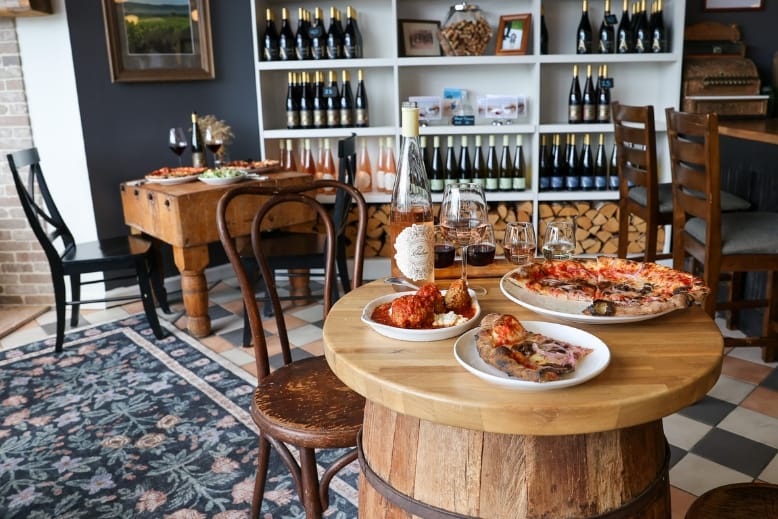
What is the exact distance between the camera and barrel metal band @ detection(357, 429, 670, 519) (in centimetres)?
100

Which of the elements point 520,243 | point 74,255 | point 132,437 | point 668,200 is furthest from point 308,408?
point 668,200

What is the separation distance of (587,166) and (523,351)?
10.5 feet

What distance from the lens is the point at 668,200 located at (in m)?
2.97

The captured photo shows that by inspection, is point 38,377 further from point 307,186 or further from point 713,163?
point 713,163

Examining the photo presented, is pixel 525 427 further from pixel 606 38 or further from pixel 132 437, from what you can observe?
pixel 606 38

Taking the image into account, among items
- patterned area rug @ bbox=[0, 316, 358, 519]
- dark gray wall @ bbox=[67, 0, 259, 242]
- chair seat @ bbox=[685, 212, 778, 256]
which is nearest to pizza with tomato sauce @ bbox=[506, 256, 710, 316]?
patterned area rug @ bbox=[0, 316, 358, 519]

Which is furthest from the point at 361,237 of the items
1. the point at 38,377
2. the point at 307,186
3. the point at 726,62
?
the point at 726,62


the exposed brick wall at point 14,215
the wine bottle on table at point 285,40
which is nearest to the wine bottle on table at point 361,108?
the wine bottle on table at point 285,40

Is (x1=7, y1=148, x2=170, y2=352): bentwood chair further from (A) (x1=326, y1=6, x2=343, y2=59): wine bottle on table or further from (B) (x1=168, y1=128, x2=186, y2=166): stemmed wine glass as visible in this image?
(A) (x1=326, y1=6, x2=343, y2=59): wine bottle on table

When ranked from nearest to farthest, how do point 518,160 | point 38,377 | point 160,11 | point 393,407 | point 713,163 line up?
point 393,407 < point 713,163 < point 38,377 < point 160,11 < point 518,160

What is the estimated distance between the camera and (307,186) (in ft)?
5.80

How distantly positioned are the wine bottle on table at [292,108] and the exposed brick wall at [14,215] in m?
1.37

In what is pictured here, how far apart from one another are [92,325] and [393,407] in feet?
9.34

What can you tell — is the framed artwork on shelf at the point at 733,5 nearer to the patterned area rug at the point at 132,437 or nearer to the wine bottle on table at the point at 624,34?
the wine bottle on table at the point at 624,34
